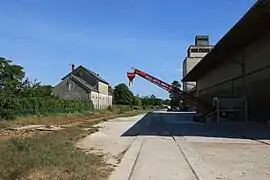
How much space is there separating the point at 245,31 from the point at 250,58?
4165 millimetres

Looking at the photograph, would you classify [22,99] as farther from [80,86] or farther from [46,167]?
[80,86]

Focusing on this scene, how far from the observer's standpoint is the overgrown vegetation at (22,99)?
36.9 meters

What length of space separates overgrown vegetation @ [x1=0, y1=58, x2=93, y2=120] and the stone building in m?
16.3

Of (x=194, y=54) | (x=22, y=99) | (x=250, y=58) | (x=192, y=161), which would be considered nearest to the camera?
(x=192, y=161)

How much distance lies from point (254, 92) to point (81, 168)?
23.9 meters

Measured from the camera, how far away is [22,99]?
40344 millimetres

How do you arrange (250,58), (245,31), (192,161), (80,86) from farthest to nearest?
(80,86) < (250,58) < (245,31) < (192,161)

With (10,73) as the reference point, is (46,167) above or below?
below

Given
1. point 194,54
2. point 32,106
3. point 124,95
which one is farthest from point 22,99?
point 124,95

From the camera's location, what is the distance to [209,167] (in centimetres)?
1024

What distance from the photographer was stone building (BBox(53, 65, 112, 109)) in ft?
291

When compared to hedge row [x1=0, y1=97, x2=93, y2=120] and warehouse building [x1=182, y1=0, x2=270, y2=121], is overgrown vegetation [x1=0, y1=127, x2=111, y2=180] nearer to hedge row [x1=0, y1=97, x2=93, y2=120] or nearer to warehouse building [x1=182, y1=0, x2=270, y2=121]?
warehouse building [x1=182, y1=0, x2=270, y2=121]

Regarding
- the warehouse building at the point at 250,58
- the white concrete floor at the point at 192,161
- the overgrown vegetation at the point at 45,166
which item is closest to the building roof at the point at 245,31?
the warehouse building at the point at 250,58

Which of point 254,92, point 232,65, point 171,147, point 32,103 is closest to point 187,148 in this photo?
point 171,147
